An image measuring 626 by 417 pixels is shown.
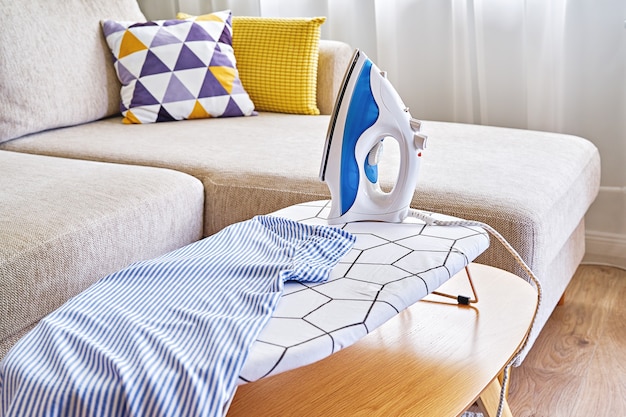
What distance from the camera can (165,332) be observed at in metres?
0.86

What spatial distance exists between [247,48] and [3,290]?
1.27 metres

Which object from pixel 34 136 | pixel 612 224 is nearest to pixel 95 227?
pixel 34 136

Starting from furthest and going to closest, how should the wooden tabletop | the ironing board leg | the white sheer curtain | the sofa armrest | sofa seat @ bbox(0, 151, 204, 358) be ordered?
the sofa armrest
the white sheer curtain
sofa seat @ bbox(0, 151, 204, 358)
the ironing board leg
the wooden tabletop

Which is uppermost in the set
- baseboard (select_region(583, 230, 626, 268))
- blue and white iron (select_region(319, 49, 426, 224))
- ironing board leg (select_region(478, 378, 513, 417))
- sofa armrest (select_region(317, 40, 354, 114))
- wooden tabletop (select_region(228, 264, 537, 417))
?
blue and white iron (select_region(319, 49, 426, 224))

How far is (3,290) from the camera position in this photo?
1.24 m

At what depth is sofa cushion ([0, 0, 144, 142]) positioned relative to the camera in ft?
6.66

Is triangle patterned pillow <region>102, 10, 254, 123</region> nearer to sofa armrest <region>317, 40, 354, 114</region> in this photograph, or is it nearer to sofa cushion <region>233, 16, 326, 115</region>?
sofa cushion <region>233, 16, 326, 115</region>

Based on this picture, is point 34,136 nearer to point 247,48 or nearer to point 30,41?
point 30,41

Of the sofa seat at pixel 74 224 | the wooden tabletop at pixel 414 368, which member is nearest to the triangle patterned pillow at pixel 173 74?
the sofa seat at pixel 74 224

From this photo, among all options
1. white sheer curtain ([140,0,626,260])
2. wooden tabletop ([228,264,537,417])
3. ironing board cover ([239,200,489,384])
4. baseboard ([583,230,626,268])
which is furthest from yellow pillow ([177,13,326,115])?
wooden tabletop ([228,264,537,417])

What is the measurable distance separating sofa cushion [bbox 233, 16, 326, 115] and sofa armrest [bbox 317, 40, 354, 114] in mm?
25

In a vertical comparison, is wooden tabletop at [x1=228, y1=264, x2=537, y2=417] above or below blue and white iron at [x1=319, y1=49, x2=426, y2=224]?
below

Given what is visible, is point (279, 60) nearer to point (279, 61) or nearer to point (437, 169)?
point (279, 61)

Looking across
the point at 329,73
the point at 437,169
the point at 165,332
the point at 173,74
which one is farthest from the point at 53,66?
the point at 165,332
